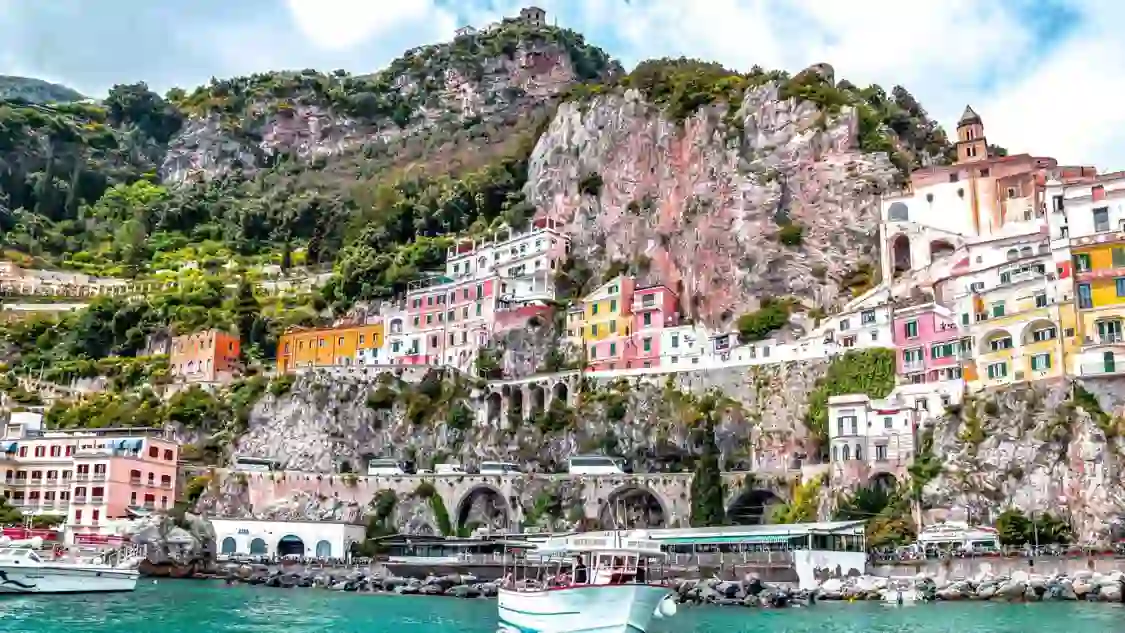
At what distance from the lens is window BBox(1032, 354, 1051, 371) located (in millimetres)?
64625

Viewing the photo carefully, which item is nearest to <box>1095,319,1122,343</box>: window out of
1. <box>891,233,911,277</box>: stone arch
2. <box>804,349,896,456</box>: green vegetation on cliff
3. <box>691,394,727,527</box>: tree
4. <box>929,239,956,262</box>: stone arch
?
<box>804,349,896,456</box>: green vegetation on cliff

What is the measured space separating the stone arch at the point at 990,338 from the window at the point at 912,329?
14.6ft

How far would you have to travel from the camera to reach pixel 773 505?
241 feet

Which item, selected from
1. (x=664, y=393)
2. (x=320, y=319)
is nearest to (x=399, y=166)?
(x=320, y=319)

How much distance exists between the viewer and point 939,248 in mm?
82312

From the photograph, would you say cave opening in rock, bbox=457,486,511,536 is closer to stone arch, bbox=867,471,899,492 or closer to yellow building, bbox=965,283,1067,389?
stone arch, bbox=867,471,899,492

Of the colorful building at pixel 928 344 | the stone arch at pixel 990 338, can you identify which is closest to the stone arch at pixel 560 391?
the colorful building at pixel 928 344

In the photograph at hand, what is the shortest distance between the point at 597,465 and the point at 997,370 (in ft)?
89.3

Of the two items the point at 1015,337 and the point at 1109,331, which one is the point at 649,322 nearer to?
the point at 1015,337

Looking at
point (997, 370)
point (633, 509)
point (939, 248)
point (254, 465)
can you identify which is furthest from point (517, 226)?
point (997, 370)

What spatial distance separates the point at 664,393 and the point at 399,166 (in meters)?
87.7

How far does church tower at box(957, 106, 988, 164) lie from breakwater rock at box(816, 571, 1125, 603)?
1694 inches

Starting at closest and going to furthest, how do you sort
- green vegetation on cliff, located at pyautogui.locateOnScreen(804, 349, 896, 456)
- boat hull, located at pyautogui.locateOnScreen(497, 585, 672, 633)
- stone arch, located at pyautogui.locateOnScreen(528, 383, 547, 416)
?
boat hull, located at pyautogui.locateOnScreen(497, 585, 672, 633) → green vegetation on cliff, located at pyautogui.locateOnScreen(804, 349, 896, 456) → stone arch, located at pyautogui.locateOnScreen(528, 383, 547, 416)

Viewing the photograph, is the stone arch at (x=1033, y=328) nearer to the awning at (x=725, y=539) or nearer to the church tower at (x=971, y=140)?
the awning at (x=725, y=539)
